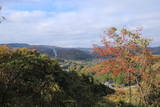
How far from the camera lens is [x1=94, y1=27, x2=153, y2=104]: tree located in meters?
11.6

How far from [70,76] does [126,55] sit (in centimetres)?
299

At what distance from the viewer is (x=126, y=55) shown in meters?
11.9

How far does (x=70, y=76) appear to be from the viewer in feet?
36.7

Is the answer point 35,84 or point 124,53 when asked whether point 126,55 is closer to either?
point 124,53

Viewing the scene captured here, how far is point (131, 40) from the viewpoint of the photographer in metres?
12.2

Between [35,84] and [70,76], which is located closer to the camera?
[35,84]

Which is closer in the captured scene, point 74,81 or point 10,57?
point 10,57

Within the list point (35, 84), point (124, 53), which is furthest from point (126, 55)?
point (35, 84)

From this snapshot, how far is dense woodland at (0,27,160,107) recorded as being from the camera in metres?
8.94

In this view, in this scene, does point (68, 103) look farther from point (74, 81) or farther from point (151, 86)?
point (151, 86)

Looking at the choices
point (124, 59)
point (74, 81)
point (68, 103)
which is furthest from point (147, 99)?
point (68, 103)

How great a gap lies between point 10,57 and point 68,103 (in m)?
3.14

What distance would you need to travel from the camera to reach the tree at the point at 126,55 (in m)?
11.6

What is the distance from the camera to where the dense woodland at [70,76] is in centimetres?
894
